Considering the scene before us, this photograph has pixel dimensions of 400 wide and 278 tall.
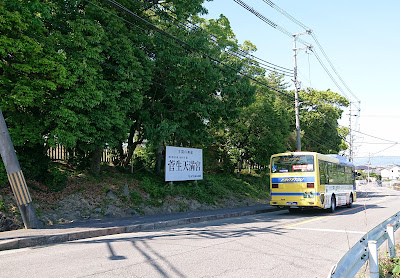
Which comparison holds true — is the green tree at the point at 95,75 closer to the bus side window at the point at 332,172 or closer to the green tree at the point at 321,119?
the bus side window at the point at 332,172

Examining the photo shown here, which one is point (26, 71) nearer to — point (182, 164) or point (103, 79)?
point (103, 79)

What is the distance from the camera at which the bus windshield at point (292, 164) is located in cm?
1573

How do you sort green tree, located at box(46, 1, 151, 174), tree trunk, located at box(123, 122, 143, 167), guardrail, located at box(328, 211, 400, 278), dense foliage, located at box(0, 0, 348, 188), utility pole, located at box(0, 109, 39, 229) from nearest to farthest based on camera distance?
guardrail, located at box(328, 211, 400, 278) → utility pole, located at box(0, 109, 39, 229) → dense foliage, located at box(0, 0, 348, 188) → green tree, located at box(46, 1, 151, 174) → tree trunk, located at box(123, 122, 143, 167)

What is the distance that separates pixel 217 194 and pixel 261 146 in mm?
6383

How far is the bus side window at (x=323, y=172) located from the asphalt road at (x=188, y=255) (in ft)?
19.7

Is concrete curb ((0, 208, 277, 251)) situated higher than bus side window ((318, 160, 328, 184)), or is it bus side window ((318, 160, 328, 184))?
bus side window ((318, 160, 328, 184))

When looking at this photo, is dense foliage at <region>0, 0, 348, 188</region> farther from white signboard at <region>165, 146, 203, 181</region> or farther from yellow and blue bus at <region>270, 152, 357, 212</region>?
yellow and blue bus at <region>270, 152, 357, 212</region>

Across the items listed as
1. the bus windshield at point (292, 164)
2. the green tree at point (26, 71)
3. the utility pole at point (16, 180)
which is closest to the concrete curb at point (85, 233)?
the utility pole at point (16, 180)

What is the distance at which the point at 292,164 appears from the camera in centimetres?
1631

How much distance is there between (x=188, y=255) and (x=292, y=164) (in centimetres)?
1081

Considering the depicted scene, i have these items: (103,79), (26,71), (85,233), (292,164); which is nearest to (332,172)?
(292,164)

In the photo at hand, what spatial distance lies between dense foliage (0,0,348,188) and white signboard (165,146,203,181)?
97 cm

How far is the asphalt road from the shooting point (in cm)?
564

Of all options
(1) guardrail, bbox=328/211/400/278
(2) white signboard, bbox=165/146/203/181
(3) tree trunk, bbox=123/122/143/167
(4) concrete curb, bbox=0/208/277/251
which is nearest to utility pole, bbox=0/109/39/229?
(4) concrete curb, bbox=0/208/277/251
